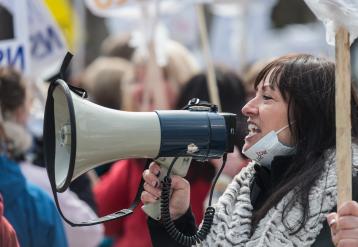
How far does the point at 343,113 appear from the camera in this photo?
2957mm

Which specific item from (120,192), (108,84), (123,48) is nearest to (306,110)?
(120,192)

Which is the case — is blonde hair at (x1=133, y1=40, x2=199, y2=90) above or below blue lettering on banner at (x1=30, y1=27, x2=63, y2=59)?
below

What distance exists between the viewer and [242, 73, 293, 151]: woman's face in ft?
11.2

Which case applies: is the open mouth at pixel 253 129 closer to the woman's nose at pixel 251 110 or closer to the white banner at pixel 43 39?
the woman's nose at pixel 251 110

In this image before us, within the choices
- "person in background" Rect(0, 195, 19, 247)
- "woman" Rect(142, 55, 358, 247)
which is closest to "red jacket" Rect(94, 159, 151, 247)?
"person in background" Rect(0, 195, 19, 247)

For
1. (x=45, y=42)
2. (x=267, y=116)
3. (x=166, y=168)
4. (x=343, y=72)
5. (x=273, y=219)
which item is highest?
(x=343, y=72)

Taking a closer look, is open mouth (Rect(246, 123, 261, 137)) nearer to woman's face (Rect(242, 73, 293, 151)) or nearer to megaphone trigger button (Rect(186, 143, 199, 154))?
woman's face (Rect(242, 73, 293, 151))

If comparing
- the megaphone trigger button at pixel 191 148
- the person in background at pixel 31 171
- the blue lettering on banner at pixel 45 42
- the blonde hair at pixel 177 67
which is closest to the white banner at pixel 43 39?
the blue lettering on banner at pixel 45 42

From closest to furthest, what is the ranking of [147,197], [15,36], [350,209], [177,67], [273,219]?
[350,209] → [273,219] → [147,197] → [15,36] → [177,67]

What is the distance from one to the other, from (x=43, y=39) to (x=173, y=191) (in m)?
2.85

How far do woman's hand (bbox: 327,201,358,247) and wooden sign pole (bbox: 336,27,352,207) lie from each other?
0.04 metres

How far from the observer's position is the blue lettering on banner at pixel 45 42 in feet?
20.0

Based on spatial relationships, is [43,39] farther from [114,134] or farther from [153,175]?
[114,134]

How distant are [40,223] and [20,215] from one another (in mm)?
84
